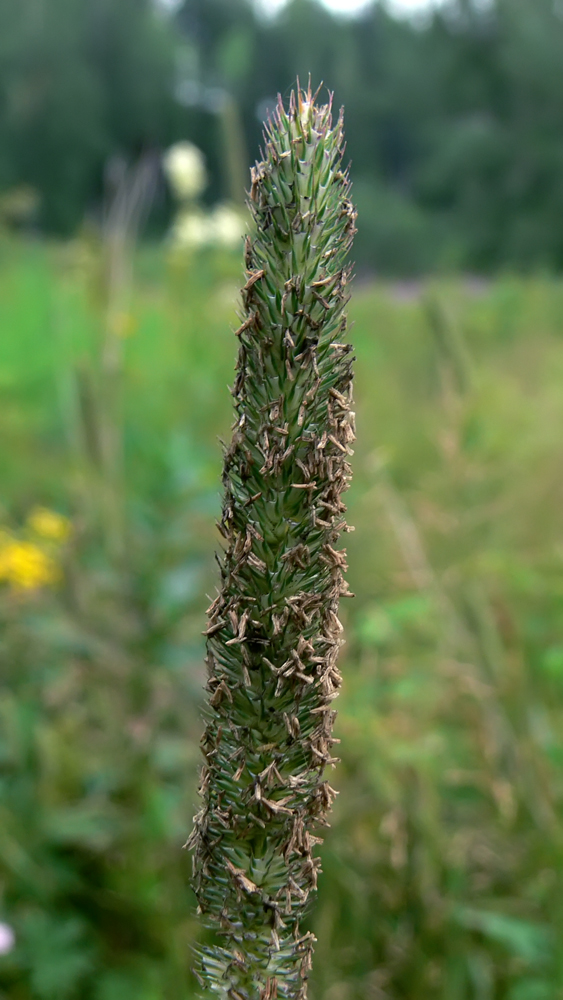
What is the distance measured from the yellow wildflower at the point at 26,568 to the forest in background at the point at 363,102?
15.1 metres

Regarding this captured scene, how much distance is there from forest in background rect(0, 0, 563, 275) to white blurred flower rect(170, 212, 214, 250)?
11.7 m

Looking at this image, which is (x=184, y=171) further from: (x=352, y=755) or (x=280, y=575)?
(x=280, y=575)

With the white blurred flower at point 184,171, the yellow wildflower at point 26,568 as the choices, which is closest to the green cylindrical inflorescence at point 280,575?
the yellow wildflower at point 26,568

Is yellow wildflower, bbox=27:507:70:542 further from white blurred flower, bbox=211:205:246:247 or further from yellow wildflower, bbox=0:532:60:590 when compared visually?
white blurred flower, bbox=211:205:246:247

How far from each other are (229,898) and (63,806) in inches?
79.7

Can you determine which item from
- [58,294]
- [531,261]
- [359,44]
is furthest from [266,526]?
[359,44]

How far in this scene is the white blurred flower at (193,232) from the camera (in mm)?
6371

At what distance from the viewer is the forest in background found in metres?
26.0

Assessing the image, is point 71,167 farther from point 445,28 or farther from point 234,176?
point 234,176

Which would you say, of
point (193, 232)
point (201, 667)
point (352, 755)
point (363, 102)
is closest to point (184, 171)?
point (193, 232)

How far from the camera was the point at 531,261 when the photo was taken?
2567cm

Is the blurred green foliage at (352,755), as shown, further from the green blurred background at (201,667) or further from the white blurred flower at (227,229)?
the white blurred flower at (227,229)

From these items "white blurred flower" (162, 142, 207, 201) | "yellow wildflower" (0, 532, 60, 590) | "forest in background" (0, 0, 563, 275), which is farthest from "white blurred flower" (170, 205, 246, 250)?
"forest in background" (0, 0, 563, 275)

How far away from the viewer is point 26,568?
3484 millimetres
